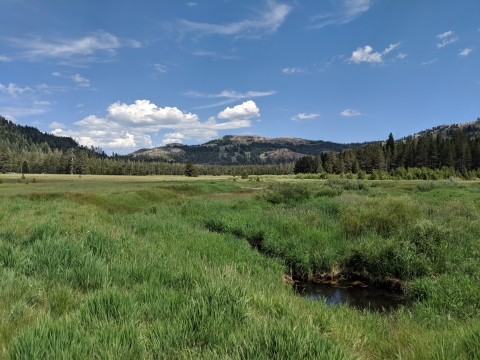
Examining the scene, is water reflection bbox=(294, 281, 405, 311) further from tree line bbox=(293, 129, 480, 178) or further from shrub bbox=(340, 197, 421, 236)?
tree line bbox=(293, 129, 480, 178)

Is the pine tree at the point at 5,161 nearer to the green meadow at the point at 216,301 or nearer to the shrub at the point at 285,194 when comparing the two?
the shrub at the point at 285,194

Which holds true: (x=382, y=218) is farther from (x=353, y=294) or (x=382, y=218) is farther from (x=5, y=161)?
(x=5, y=161)

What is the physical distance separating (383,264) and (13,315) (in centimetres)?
1209

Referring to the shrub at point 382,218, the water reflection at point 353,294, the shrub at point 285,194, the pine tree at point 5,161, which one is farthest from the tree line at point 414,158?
the pine tree at point 5,161

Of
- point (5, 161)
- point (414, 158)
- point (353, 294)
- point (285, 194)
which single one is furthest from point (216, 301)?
point (5, 161)

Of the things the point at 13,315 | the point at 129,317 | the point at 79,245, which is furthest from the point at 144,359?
the point at 79,245

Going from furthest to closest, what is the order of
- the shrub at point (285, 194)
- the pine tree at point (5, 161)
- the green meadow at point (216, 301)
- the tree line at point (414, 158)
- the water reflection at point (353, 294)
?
the pine tree at point (5, 161), the tree line at point (414, 158), the shrub at point (285, 194), the water reflection at point (353, 294), the green meadow at point (216, 301)

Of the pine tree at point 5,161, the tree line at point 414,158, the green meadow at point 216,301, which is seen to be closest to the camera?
the green meadow at point 216,301

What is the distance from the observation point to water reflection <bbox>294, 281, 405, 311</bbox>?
10.0m

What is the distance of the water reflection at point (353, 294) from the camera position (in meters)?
10.0

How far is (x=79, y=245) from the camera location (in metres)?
7.05

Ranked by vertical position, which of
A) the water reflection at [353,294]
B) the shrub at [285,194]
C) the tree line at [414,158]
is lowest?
the water reflection at [353,294]

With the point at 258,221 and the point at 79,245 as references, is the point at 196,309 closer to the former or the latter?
the point at 79,245

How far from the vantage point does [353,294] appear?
11.0m
